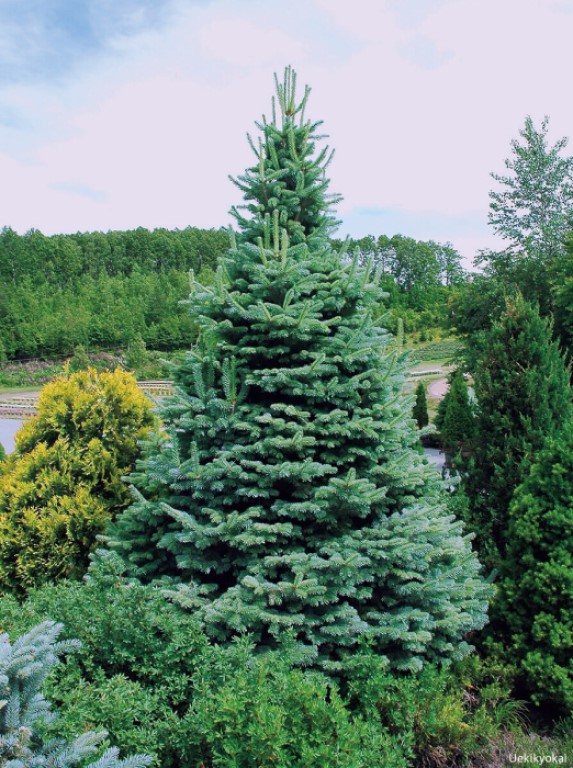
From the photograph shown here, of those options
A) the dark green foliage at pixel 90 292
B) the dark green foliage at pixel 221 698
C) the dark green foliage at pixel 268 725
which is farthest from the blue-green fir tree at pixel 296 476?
the dark green foliage at pixel 90 292

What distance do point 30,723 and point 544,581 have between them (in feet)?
11.1

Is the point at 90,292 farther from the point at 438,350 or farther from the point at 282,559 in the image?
the point at 282,559

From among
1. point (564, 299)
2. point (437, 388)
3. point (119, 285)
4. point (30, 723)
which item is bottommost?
point (437, 388)

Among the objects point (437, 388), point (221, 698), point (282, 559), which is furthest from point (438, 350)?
point (221, 698)

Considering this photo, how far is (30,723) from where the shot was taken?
88.1 inches

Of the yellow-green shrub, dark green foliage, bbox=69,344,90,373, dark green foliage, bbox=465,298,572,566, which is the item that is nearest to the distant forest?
dark green foliage, bbox=69,344,90,373

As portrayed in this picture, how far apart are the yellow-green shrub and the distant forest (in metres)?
24.7

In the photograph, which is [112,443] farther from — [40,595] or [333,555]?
[333,555]

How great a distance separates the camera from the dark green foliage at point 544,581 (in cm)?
371

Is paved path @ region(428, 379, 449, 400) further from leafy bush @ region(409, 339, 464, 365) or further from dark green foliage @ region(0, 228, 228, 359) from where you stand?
dark green foliage @ region(0, 228, 228, 359)

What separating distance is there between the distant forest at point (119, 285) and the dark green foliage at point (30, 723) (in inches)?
1080

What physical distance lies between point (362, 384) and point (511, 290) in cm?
1605

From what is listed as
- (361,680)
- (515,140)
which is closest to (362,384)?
(361,680)

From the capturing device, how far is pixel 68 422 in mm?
4988
